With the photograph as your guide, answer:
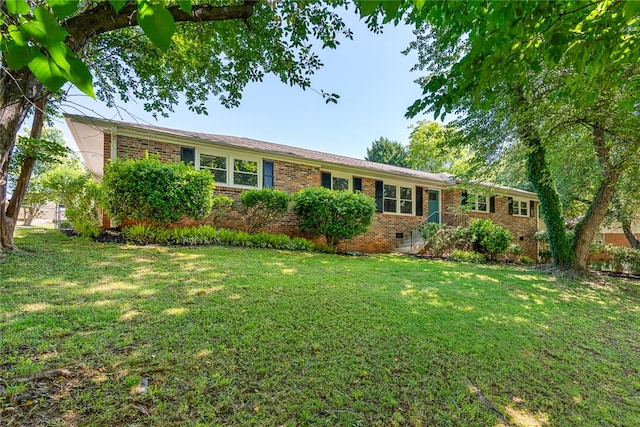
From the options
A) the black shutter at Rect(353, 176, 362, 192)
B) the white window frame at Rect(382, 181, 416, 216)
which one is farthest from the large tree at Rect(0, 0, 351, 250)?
the white window frame at Rect(382, 181, 416, 216)

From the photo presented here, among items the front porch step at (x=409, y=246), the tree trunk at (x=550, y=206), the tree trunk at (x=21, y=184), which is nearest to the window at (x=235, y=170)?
the tree trunk at (x=21, y=184)

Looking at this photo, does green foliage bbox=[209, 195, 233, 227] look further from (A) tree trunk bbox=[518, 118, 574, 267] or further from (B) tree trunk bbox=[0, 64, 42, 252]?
(A) tree trunk bbox=[518, 118, 574, 267]

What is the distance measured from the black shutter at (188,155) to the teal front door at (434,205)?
11.1m

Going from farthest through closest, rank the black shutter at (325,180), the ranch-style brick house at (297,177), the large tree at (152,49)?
1. the black shutter at (325,180)
2. the ranch-style brick house at (297,177)
3. the large tree at (152,49)

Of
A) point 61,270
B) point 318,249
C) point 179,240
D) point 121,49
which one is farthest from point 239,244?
point 121,49

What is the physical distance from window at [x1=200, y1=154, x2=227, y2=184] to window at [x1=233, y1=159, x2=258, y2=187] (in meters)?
0.34

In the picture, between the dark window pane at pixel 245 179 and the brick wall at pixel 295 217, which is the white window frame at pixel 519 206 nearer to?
the brick wall at pixel 295 217

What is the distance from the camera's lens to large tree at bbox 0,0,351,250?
0.88 meters

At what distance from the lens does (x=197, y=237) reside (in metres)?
7.70

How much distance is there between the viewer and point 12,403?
1691 millimetres

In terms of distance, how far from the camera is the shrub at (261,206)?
8938 mm

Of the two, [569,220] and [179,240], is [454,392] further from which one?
[569,220]

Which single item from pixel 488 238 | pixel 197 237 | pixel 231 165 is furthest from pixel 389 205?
pixel 197 237

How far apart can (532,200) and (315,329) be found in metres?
20.2
